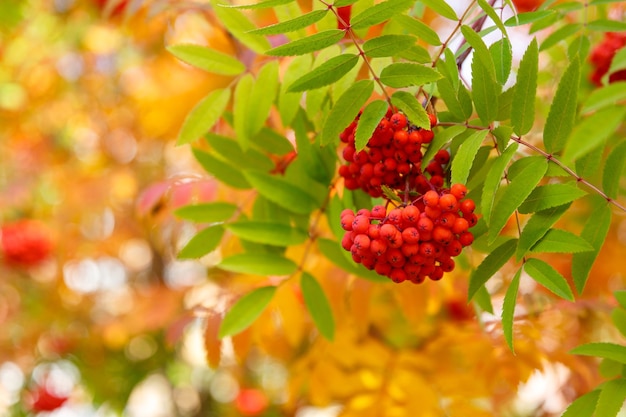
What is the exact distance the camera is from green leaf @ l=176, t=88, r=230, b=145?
761mm

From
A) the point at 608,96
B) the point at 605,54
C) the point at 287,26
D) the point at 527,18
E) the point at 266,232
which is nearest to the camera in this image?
the point at 608,96

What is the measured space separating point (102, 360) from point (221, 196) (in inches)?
71.8

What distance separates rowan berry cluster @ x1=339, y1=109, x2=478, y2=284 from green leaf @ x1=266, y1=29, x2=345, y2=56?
0.28ft

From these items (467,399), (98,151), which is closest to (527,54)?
(467,399)

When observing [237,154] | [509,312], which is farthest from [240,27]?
[509,312]

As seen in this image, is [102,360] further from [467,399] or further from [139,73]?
[467,399]

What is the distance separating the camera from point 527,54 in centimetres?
56

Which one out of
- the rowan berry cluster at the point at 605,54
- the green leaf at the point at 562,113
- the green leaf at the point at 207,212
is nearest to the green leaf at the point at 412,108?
the green leaf at the point at 562,113

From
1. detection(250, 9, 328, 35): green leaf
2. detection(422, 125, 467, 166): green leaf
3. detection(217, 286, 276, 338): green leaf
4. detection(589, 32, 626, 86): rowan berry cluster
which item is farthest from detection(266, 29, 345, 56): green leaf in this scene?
detection(589, 32, 626, 86): rowan berry cluster

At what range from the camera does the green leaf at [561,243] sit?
54 cm

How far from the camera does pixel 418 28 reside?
1.99 feet

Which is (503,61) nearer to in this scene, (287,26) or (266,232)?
(287,26)

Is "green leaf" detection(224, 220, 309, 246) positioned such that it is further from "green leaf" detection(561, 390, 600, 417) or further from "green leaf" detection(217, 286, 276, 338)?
"green leaf" detection(561, 390, 600, 417)

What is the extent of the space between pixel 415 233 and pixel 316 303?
32 cm
